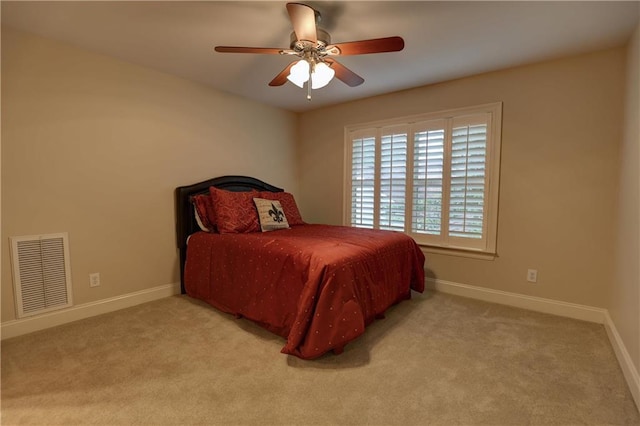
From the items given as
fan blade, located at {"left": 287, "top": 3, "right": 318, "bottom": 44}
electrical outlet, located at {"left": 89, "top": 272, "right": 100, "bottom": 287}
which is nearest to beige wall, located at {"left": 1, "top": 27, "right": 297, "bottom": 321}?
electrical outlet, located at {"left": 89, "top": 272, "right": 100, "bottom": 287}

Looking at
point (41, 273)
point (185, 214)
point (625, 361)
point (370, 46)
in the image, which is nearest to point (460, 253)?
point (625, 361)

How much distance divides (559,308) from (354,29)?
2889mm

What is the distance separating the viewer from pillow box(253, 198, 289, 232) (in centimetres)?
313

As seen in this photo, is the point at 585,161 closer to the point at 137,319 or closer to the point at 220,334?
the point at 220,334

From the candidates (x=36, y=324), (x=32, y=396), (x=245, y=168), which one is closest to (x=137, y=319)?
(x=36, y=324)

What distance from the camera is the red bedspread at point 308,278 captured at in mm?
1933

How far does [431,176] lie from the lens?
10.8 feet

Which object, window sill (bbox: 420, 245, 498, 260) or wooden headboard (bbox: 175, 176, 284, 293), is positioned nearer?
window sill (bbox: 420, 245, 498, 260)

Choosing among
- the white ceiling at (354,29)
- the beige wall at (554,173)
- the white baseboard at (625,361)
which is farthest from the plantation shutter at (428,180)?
the white baseboard at (625,361)

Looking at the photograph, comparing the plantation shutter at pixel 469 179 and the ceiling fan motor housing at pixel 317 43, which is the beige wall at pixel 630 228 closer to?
the plantation shutter at pixel 469 179

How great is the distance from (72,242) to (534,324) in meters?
3.85

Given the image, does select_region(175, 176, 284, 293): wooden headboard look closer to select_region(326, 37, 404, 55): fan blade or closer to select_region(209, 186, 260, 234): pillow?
select_region(209, 186, 260, 234): pillow

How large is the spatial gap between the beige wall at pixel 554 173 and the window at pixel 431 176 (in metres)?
0.13

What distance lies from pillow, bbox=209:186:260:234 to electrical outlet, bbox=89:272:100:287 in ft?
3.54
